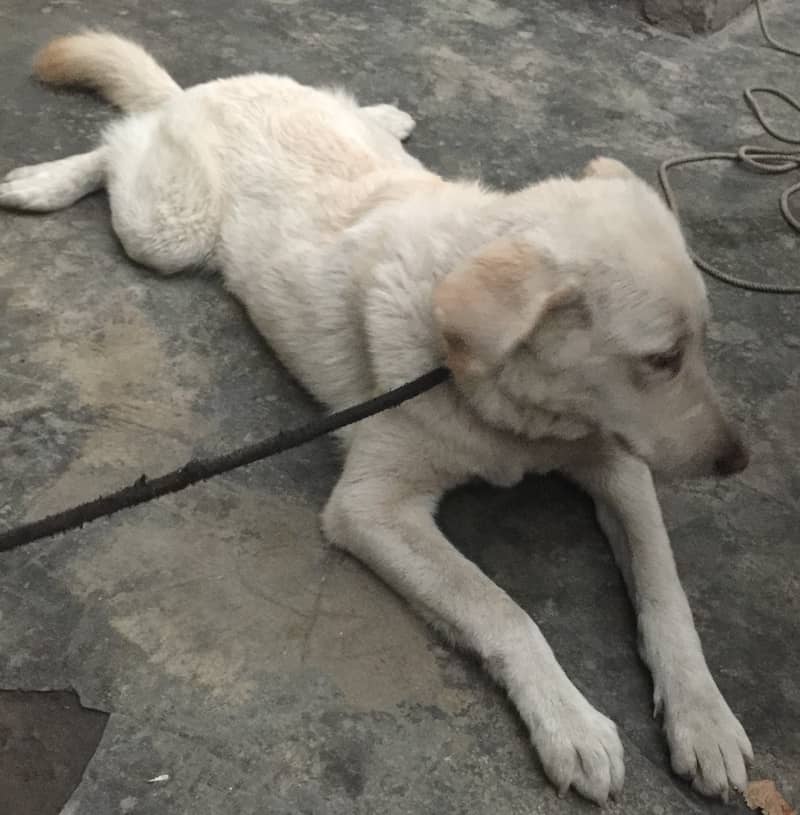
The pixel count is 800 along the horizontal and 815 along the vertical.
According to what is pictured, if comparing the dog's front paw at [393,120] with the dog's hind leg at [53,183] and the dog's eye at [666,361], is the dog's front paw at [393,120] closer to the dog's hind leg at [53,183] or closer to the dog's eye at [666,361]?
the dog's hind leg at [53,183]

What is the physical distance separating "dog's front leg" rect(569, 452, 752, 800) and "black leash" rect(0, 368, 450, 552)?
1.83 ft

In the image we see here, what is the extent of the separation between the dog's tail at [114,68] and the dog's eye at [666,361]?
228 centimetres

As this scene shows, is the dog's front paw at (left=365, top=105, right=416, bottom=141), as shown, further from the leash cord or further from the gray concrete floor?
the leash cord

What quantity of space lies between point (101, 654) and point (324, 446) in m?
0.82


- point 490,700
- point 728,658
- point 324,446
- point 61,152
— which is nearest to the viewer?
point 490,700

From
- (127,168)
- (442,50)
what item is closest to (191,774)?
(127,168)

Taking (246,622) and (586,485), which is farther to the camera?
(586,485)

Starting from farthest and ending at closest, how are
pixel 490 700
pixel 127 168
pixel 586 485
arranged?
pixel 127 168 < pixel 586 485 < pixel 490 700

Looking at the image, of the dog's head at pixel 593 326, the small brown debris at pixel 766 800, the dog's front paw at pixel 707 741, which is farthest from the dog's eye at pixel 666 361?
the small brown debris at pixel 766 800

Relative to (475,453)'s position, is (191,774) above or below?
below

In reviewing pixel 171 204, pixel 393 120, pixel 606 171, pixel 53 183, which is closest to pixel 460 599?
pixel 606 171

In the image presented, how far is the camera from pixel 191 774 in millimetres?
1793

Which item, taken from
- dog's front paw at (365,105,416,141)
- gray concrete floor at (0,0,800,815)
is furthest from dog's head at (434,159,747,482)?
dog's front paw at (365,105,416,141)

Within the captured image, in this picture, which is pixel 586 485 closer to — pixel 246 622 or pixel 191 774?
pixel 246 622
